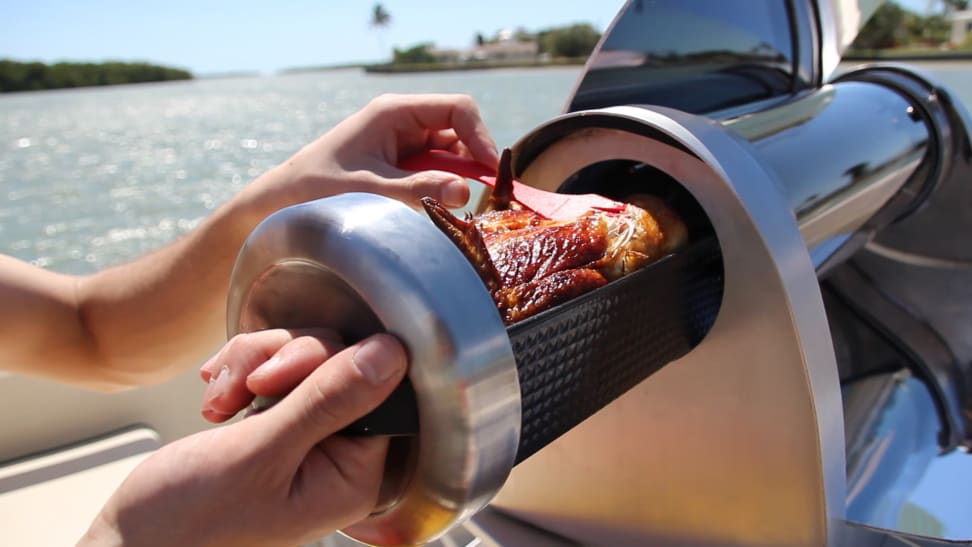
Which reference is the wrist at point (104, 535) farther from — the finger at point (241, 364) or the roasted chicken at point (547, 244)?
the roasted chicken at point (547, 244)

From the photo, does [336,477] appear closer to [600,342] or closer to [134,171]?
[600,342]

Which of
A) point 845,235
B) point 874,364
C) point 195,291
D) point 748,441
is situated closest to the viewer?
point 748,441

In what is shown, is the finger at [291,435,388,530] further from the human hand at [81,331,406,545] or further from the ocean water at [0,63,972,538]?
the ocean water at [0,63,972,538]

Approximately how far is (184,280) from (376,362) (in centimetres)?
93

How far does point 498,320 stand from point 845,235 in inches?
34.1

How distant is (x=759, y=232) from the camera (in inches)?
27.0

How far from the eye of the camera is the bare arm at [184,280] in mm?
1022

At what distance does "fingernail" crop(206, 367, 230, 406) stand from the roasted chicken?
0.19 meters

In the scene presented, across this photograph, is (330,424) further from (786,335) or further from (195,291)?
(195,291)

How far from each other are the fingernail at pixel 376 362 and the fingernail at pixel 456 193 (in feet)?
1.33

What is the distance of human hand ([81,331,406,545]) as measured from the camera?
0.46m

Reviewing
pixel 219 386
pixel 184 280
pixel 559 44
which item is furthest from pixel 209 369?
pixel 559 44

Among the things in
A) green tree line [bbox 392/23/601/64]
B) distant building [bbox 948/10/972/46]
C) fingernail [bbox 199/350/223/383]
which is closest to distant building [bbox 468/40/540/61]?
green tree line [bbox 392/23/601/64]

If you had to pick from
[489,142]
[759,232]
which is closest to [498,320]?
[759,232]
